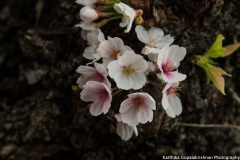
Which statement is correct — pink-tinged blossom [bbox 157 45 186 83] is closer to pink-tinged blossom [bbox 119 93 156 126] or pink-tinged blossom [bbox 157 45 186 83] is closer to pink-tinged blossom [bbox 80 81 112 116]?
pink-tinged blossom [bbox 119 93 156 126]

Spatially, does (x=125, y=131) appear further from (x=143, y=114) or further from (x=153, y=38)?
(x=153, y=38)

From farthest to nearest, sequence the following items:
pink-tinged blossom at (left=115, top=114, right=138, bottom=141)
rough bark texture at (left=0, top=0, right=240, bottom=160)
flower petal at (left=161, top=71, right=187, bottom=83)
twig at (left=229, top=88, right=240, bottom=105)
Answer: twig at (left=229, top=88, right=240, bottom=105), rough bark texture at (left=0, top=0, right=240, bottom=160), pink-tinged blossom at (left=115, top=114, right=138, bottom=141), flower petal at (left=161, top=71, right=187, bottom=83)

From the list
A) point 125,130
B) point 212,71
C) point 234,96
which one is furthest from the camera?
point 234,96

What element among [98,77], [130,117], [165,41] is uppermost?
[165,41]

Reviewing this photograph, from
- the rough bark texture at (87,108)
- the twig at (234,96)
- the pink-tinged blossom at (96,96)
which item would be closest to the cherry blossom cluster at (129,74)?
the pink-tinged blossom at (96,96)

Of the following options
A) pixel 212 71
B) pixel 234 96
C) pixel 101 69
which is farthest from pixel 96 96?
pixel 234 96

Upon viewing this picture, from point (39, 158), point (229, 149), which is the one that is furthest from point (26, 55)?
point (229, 149)

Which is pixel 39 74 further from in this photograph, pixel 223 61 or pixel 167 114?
pixel 223 61

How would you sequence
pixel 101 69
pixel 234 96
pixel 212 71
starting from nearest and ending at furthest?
pixel 101 69 → pixel 212 71 → pixel 234 96

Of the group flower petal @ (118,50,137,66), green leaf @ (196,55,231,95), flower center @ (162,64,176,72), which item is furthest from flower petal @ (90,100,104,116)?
green leaf @ (196,55,231,95)
